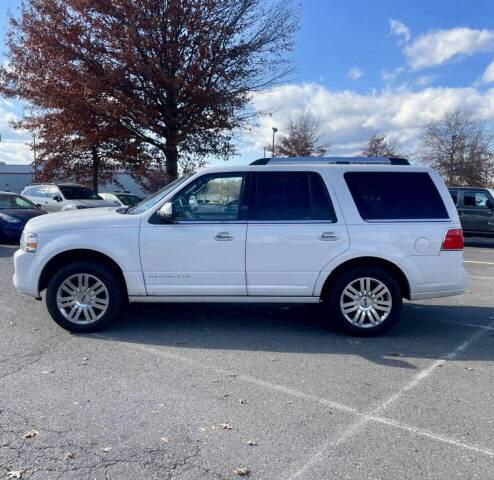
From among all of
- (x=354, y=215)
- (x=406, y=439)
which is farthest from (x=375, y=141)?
(x=406, y=439)

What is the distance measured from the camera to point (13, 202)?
13102mm

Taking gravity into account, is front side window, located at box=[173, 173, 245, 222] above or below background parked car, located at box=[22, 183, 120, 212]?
below

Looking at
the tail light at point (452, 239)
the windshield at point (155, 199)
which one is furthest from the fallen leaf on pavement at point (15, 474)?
the tail light at point (452, 239)

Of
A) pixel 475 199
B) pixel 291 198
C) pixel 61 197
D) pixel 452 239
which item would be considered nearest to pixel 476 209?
pixel 475 199

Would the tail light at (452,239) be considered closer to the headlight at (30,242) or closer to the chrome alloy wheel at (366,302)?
the chrome alloy wheel at (366,302)

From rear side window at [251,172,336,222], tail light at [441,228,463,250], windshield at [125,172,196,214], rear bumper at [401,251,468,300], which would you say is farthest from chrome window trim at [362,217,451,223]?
windshield at [125,172,196,214]

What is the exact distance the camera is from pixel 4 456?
110 inches

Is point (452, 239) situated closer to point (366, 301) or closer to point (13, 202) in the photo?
point (366, 301)

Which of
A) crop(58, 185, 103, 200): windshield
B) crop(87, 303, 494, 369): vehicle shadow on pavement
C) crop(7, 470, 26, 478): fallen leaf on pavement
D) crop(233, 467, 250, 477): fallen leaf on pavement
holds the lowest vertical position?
crop(233, 467, 250, 477): fallen leaf on pavement

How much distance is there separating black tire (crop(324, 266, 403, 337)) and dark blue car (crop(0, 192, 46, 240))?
9.69 metres

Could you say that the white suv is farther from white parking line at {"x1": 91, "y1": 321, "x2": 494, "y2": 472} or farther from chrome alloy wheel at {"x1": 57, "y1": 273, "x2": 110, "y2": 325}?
white parking line at {"x1": 91, "y1": 321, "x2": 494, "y2": 472}

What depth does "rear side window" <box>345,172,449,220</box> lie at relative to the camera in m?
5.12

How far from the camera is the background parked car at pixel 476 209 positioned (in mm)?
14242

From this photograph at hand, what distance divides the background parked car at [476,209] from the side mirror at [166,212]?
1225 cm
